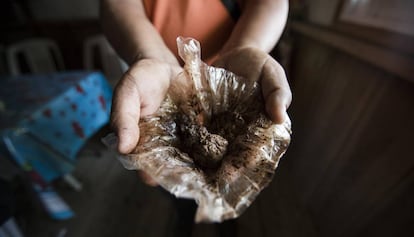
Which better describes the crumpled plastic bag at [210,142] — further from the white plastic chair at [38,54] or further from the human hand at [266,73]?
the white plastic chair at [38,54]

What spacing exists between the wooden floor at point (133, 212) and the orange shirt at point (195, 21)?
29 centimetres

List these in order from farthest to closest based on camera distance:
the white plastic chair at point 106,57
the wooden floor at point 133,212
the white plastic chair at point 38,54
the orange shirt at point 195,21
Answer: the white plastic chair at point 38,54 < the white plastic chair at point 106,57 < the wooden floor at point 133,212 < the orange shirt at point 195,21

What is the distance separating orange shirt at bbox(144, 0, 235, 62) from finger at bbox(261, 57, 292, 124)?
0.40 ft

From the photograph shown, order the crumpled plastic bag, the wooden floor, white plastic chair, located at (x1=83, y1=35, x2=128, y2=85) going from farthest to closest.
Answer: white plastic chair, located at (x1=83, y1=35, x2=128, y2=85) → the wooden floor → the crumpled plastic bag

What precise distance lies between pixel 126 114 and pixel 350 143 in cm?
51

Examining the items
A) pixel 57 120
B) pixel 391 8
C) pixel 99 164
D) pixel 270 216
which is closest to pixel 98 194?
pixel 99 164

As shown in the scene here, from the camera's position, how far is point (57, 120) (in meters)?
0.64

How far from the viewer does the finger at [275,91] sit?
8.3 inches

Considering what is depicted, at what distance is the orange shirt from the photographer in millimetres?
338

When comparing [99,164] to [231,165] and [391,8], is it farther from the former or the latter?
[391,8]

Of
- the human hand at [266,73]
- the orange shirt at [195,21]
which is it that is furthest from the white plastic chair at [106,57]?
the human hand at [266,73]

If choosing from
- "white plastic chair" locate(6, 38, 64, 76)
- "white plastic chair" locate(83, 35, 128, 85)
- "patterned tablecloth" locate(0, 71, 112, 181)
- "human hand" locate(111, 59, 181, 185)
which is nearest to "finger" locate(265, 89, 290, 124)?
"human hand" locate(111, 59, 181, 185)

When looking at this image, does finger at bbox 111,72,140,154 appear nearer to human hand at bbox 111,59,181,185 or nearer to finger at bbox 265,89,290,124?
human hand at bbox 111,59,181,185

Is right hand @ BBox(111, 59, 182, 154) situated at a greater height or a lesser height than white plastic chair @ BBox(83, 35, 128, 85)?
greater
